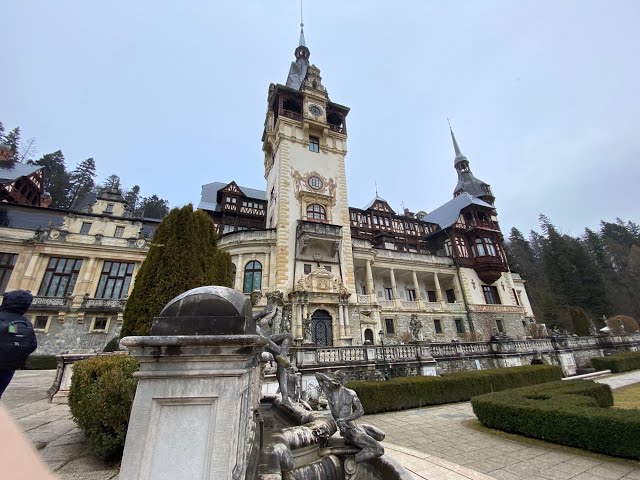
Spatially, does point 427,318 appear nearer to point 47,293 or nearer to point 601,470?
point 601,470

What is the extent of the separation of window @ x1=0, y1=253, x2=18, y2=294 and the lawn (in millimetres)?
37107

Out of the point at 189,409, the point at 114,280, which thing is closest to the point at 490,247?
the point at 189,409

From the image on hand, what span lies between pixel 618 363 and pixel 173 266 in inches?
1022

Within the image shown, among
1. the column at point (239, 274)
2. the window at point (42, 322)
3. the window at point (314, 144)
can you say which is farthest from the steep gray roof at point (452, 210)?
the window at point (42, 322)

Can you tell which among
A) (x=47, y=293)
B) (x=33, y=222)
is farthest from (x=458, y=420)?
(x=33, y=222)

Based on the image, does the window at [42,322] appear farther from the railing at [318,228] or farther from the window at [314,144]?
the window at [314,144]

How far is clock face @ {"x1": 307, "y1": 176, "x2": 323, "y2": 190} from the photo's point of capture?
85.1ft

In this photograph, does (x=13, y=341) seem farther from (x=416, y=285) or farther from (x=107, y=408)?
(x=416, y=285)

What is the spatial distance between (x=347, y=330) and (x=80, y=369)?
18.1m

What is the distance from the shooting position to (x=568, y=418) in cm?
621

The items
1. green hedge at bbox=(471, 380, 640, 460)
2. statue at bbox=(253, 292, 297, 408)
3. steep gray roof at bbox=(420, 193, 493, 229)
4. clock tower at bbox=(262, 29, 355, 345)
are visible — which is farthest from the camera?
steep gray roof at bbox=(420, 193, 493, 229)

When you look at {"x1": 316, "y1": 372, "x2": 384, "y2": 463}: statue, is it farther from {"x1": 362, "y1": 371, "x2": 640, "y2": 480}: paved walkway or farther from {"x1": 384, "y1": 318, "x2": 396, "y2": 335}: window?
{"x1": 384, "y1": 318, "x2": 396, "y2": 335}: window

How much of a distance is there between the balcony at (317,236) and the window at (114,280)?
1566 centimetres

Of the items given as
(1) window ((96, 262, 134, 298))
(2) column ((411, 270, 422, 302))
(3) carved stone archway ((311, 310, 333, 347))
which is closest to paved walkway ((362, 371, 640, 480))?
(3) carved stone archway ((311, 310, 333, 347))
